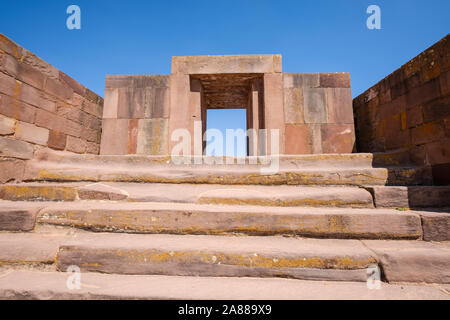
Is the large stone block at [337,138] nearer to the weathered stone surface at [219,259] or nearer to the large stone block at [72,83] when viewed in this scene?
the weathered stone surface at [219,259]

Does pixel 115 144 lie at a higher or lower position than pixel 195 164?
higher

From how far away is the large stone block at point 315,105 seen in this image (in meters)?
4.95

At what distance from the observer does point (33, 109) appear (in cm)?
330

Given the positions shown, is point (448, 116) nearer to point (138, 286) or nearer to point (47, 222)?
point (138, 286)

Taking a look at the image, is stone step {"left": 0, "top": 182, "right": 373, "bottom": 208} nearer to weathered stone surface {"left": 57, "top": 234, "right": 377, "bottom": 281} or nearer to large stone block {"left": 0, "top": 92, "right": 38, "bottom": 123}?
weathered stone surface {"left": 57, "top": 234, "right": 377, "bottom": 281}

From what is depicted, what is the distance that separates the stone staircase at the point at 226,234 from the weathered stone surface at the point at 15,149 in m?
0.42

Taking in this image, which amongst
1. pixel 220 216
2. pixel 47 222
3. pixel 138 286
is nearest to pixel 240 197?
pixel 220 216

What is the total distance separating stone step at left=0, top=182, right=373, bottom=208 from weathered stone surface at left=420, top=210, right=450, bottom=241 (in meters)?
0.45

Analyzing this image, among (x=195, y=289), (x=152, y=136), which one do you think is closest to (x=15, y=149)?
(x=152, y=136)

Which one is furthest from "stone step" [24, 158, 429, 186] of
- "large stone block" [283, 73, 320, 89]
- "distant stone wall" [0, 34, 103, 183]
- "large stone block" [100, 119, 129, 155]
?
"large stone block" [283, 73, 320, 89]

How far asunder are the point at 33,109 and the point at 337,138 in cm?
563

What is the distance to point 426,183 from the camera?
8.63ft

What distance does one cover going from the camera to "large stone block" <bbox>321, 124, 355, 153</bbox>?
480 cm

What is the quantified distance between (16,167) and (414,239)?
15.1 ft
